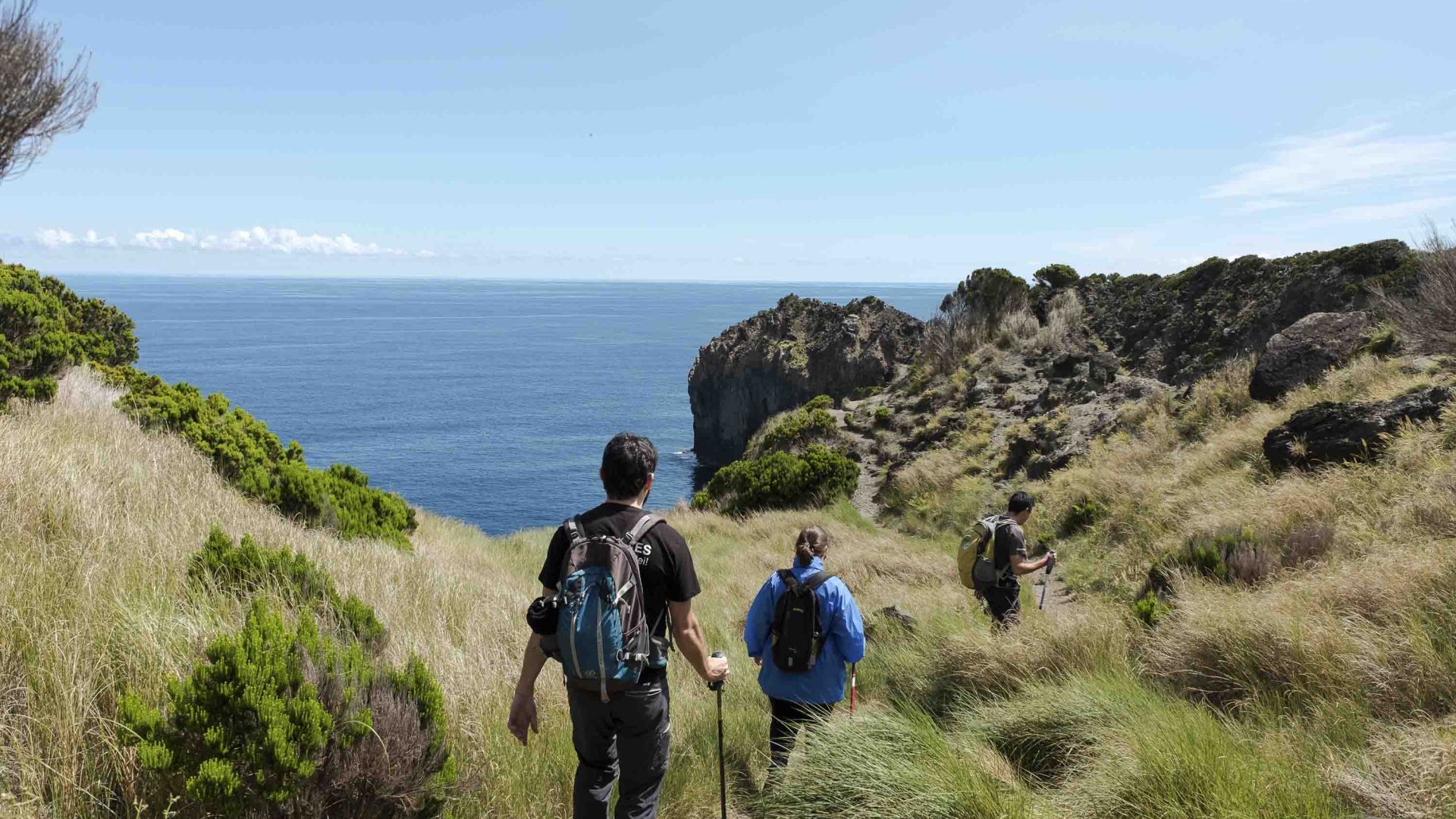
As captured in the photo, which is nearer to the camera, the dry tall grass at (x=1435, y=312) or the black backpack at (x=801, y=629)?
the black backpack at (x=801, y=629)

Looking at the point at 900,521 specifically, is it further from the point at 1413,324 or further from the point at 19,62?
the point at 19,62

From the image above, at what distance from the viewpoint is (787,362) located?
54875 millimetres

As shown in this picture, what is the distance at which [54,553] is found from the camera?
5199 millimetres

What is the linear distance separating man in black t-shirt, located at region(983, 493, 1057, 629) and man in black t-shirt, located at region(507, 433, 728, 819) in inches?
161

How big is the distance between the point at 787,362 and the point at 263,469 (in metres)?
45.0

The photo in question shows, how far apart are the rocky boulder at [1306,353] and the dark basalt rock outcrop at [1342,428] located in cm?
473

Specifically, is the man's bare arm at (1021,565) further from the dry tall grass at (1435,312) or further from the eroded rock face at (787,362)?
the eroded rock face at (787,362)

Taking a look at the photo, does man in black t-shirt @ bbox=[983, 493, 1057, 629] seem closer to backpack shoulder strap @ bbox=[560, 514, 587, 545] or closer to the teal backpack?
the teal backpack

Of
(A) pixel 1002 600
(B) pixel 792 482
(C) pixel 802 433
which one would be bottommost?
(B) pixel 792 482

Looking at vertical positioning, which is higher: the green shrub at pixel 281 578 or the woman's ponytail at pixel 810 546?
the woman's ponytail at pixel 810 546

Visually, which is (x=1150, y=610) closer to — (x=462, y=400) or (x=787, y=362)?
(x=787, y=362)

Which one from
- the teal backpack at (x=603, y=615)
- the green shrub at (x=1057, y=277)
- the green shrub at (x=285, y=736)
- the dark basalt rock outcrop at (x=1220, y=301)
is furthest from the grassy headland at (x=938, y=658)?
the green shrub at (x=1057, y=277)

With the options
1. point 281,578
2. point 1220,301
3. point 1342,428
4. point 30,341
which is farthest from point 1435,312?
point 30,341

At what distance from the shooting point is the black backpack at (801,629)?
525 cm
